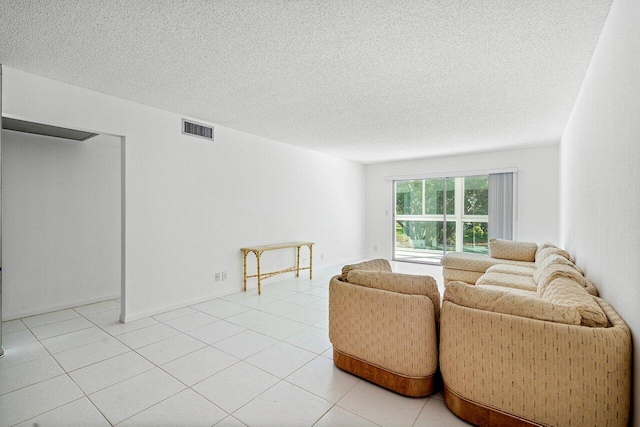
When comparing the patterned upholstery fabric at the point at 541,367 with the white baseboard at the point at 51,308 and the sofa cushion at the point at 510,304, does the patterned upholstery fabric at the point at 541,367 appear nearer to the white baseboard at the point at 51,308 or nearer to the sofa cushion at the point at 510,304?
the sofa cushion at the point at 510,304

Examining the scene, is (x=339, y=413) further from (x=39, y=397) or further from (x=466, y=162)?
(x=466, y=162)

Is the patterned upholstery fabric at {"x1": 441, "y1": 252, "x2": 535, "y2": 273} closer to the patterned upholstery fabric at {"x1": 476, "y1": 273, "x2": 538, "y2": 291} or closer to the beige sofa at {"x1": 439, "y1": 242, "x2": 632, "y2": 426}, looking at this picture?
the patterned upholstery fabric at {"x1": 476, "y1": 273, "x2": 538, "y2": 291}

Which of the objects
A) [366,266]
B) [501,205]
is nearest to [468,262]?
[501,205]

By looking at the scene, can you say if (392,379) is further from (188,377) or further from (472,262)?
(472,262)

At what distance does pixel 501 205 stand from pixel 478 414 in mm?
5298

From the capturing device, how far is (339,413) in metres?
1.84

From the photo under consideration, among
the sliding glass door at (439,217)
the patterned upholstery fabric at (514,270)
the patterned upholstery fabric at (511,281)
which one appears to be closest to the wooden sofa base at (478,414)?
the patterned upholstery fabric at (511,281)

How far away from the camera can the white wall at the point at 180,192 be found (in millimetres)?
3006

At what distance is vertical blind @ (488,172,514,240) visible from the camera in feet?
19.4

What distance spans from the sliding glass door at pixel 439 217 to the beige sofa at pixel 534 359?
4993mm

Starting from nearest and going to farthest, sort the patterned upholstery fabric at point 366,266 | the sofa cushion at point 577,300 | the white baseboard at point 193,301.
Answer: the sofa cushion at point 577,300
the patterned upholstery fabric at point 366,266
the white baseboard at point 193,301

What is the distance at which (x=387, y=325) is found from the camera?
6.76 feet

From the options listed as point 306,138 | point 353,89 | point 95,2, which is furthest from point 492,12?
point 306,138

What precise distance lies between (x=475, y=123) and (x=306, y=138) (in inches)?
103
